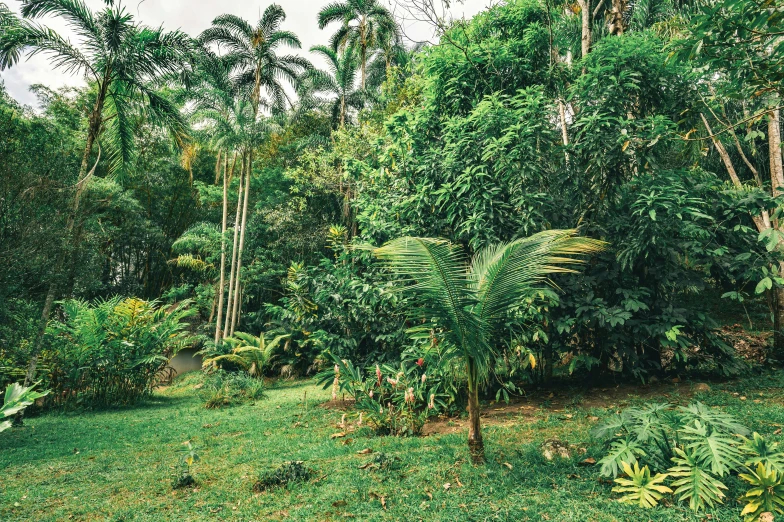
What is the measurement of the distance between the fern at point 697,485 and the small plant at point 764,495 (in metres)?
0.15

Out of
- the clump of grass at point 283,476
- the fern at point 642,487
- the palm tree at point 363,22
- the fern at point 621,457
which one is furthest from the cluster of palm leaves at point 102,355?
the palm tree at point 363,22

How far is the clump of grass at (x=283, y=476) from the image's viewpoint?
145 inches

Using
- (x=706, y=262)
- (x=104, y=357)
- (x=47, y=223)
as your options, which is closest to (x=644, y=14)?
(x=706, y=262)


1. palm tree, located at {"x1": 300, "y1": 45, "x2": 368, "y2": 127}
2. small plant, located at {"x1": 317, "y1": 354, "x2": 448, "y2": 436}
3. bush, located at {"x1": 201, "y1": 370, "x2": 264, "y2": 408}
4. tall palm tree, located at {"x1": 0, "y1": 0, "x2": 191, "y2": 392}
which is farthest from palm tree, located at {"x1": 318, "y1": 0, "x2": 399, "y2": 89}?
small plant, located at {"x1": 317, "y1": 354, "x2": 448, "y2": 436}

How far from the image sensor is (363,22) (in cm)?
1828

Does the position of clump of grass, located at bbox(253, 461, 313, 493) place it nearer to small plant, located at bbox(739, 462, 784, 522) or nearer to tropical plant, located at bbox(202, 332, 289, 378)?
small plant, located at bbox(739, 462, 784, 522)

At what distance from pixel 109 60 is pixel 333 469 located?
845 centimetres

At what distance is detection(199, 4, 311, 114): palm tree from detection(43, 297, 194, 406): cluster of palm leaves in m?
9.65

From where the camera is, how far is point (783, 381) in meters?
5.93

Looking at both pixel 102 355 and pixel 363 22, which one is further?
pixel 363 22

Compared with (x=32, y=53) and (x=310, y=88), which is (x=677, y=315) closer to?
(x=32, y=53)

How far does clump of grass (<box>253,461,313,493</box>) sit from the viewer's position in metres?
3.69

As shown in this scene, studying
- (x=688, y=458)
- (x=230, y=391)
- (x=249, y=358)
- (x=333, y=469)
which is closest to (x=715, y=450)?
(x=688, y=458)

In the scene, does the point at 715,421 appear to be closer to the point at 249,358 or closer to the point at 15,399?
the point at 15,399
